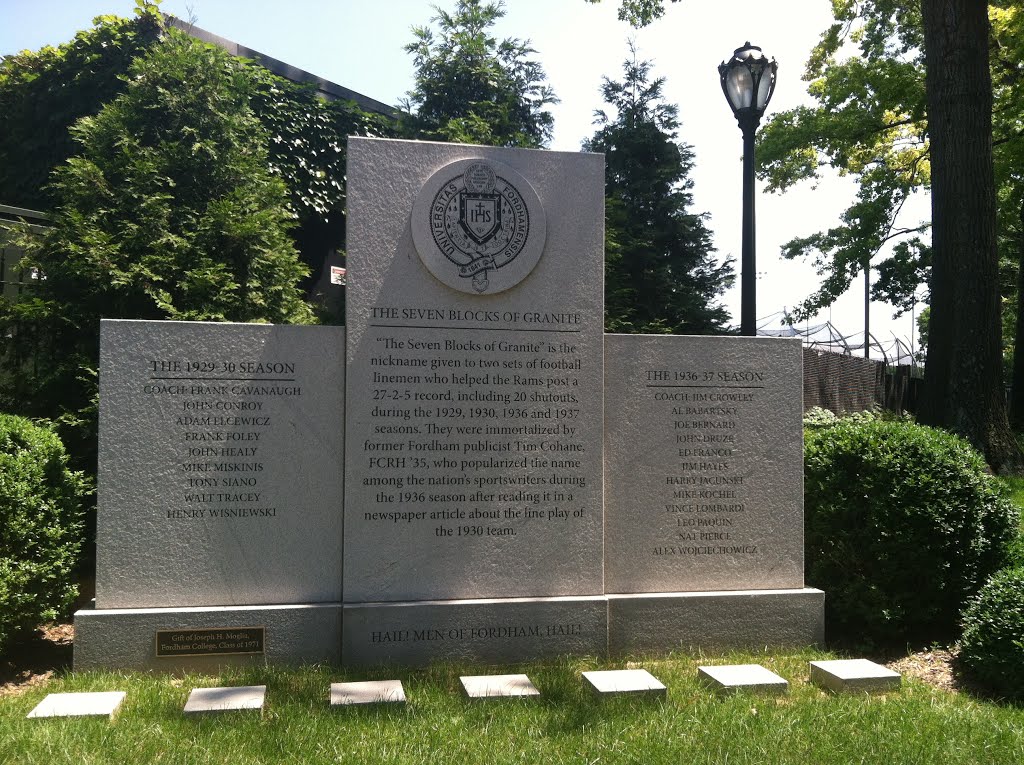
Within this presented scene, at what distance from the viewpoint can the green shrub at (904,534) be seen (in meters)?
6.56

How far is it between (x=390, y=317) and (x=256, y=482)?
149 cm

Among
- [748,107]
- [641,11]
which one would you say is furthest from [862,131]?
[748,107]

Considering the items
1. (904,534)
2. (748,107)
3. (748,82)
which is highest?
(748,82)

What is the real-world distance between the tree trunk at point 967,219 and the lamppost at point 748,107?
13.8ft

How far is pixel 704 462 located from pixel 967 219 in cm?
697

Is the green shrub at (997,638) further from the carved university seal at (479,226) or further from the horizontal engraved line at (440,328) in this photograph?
the carved university seal at (479,226)

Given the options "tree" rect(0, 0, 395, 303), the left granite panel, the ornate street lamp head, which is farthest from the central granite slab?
"tree" rect(0, 0, 395, 303)

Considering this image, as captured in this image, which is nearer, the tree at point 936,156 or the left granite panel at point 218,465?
the left granite panel at point 218,465

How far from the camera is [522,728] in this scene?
181 inches

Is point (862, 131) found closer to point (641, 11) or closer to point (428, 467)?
point (641, 11)

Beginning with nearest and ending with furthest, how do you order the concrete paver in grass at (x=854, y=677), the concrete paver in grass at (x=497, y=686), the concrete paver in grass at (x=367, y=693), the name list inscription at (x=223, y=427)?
the concrete paver in grass at (x=367, y=693) → the concrete paver in grass at (x=497, y=686) → the concrete paver in grass at (x=854, y=677) → the name list inscription at (x=223, y=427)

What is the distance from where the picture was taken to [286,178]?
13.4m

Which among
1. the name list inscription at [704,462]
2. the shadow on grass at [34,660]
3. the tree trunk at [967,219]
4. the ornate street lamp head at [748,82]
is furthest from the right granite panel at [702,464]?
the tree trunk at [967,219]

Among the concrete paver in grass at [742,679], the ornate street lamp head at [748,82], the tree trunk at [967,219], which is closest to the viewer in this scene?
the concrete paver in grass at [742,679]
